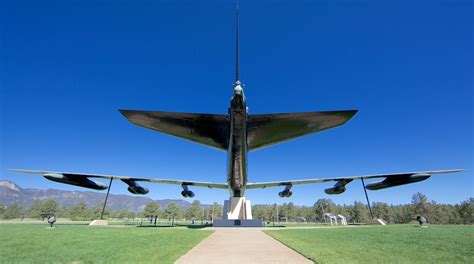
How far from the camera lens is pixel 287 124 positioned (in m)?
15.7

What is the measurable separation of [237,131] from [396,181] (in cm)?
1456

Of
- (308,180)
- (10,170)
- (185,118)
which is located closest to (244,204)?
(308,180)

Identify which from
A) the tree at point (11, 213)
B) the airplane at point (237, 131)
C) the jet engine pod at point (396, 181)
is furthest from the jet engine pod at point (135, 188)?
the tree at point (11, 213)

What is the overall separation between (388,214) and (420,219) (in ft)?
318

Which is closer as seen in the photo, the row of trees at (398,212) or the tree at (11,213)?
the row of trees at (398,212)

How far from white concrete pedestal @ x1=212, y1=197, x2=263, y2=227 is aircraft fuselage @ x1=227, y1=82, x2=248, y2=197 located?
901mm

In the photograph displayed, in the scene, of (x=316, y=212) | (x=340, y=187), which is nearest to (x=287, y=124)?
(x=340, y=187)

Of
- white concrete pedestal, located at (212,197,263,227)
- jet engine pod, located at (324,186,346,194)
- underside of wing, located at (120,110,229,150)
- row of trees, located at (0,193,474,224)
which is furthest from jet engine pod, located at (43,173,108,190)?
row of trees, located at (0,193,474,224)

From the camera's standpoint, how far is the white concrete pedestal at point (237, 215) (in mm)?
24688

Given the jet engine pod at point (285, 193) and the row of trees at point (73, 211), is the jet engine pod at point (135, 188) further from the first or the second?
the row of trees at point (73, 211)

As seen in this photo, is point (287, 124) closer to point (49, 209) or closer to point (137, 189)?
point (137, 189)

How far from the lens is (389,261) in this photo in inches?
213

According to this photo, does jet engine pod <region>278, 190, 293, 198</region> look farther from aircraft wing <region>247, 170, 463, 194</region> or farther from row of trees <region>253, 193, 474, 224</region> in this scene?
row of trees <region>253, 193, 474, 224</region>

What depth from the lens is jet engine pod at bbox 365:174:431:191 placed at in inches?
763
